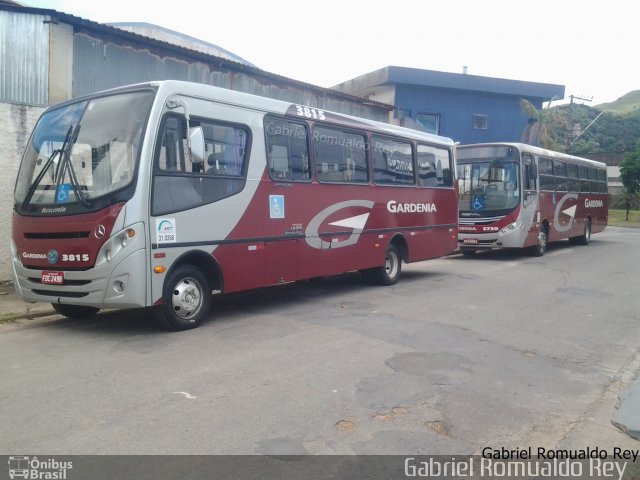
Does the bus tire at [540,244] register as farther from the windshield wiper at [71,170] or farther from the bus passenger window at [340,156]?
Result: the windshield wiper at [71,170]

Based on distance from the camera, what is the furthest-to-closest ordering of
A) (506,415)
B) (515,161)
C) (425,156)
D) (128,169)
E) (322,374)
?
(515,161) < (425,156) < (128,169) < (322,374) < (506,415)

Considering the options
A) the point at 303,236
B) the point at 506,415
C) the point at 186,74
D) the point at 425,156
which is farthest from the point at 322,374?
the point at 186,74

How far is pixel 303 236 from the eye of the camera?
9.64 m

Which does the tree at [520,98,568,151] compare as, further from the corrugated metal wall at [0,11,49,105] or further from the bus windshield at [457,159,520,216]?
the corrugated metal wall at [0,11,49,105]

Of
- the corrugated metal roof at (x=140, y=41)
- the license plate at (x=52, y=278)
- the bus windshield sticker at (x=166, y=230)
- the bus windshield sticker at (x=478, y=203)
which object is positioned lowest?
the license plate at (x=52, y=278)

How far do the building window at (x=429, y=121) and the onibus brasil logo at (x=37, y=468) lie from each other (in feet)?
85.1

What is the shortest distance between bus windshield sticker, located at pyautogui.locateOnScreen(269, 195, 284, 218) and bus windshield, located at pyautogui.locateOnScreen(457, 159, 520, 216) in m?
9.76

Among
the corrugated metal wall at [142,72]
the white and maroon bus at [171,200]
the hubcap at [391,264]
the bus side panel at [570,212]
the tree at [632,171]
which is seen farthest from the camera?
the tree at [632,171]

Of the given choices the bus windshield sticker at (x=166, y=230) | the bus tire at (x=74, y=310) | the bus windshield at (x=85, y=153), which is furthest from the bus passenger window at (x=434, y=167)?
the bus tire at (x=74, y=310)

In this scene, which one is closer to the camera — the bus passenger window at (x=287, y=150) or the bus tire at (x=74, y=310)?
the bus tire at (x=74, y=310)

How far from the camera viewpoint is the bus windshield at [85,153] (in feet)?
23.2

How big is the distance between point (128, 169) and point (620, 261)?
15.7 meters

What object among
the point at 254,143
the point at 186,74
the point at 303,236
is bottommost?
the point at 303,236

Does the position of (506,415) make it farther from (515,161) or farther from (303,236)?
(515,161)
